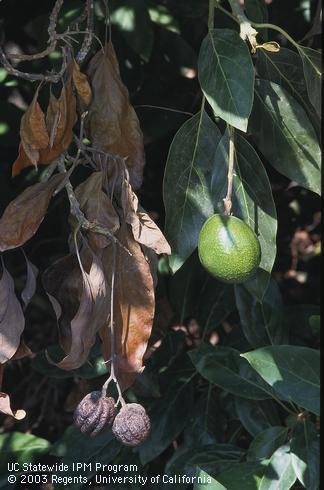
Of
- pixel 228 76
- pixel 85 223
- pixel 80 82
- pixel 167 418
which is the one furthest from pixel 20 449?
pixel 228 76

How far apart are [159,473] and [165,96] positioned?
0.81 meters

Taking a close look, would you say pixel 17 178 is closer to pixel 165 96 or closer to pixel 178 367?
pixel 165 96

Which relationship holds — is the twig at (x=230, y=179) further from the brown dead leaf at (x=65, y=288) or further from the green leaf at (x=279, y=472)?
the green leaf at (x=279, y=472)

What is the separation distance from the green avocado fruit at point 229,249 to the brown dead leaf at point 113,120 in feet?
0.61

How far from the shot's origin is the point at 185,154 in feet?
4.06

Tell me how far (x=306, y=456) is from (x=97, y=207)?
0.58 meters

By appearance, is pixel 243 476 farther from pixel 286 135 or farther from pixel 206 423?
pixel 286 135

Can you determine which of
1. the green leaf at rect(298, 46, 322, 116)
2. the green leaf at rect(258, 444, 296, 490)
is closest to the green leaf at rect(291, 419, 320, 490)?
the green leaf at rect(258, 444, 296, 490)

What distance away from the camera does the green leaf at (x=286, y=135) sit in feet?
4.05

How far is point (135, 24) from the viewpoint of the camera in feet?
4.77

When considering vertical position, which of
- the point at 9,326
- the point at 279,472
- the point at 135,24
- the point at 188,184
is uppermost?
the point at 135,24

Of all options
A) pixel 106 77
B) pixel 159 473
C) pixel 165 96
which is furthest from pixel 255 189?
pixel 159 473

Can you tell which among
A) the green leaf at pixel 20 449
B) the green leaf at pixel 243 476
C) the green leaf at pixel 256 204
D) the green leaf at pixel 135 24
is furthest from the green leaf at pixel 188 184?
the green leaf at pixel 20 449

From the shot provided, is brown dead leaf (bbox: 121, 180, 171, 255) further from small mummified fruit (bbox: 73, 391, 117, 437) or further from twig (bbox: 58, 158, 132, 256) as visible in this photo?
small mummified fruit (bbox: 73, 391, 117, 437)
